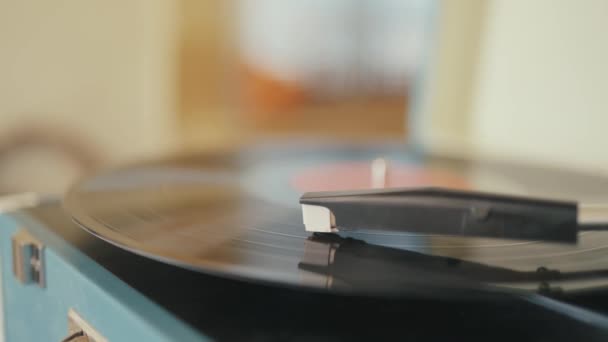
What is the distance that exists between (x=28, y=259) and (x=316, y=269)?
0.26m

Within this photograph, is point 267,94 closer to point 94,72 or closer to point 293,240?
point 94,72

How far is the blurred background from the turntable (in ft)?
1.53

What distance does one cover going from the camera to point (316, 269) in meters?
0.37

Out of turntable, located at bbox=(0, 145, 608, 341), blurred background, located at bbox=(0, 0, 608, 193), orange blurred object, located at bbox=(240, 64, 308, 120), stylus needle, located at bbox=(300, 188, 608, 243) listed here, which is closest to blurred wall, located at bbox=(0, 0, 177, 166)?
blurred background, located at bbox=(0, 0, 608, 193)

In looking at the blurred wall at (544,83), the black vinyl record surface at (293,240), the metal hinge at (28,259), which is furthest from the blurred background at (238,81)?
the metal hinge at (28,259)

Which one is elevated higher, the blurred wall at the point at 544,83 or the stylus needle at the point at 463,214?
the blurred wall at the point at 544,83

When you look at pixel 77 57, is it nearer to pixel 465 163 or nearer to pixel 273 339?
pixel 465 163

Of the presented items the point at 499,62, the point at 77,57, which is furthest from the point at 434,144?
the point at 77,57

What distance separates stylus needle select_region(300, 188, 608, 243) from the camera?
346 millimetres

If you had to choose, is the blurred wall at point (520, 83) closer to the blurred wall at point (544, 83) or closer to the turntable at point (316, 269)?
A: the blurred wall at point (544, 83)

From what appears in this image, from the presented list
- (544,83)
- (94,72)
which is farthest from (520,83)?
(94,72)

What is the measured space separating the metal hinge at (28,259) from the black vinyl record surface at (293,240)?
0.04 metres

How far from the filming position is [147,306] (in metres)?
0.38

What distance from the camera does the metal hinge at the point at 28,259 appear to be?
486mm
